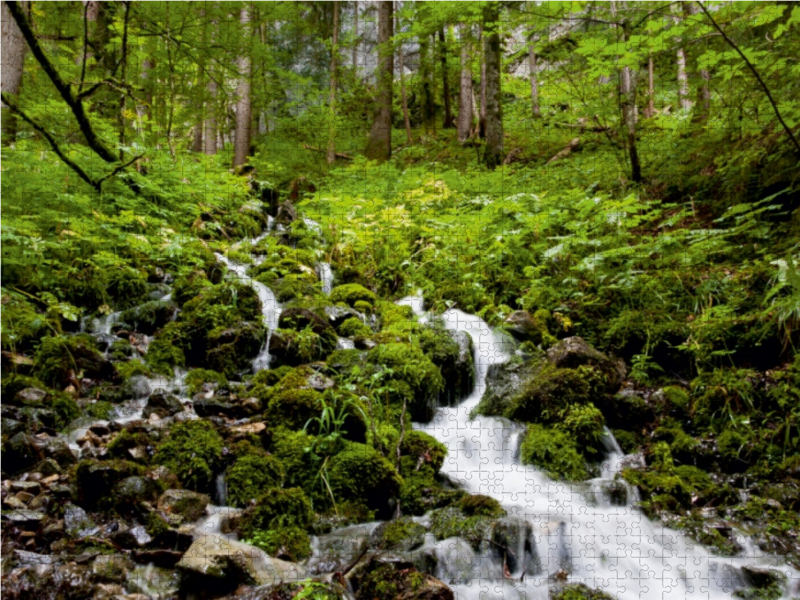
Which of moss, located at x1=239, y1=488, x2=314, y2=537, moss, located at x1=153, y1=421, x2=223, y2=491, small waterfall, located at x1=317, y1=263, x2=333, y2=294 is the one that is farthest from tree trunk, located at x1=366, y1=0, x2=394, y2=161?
moss, located at x1=239, y1=488, x2=314, y2=537

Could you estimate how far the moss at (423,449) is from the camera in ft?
12.1

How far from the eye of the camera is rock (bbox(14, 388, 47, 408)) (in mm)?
3645

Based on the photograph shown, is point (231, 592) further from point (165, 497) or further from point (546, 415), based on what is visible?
point (546, 415)

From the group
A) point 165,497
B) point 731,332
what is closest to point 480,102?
point 731,332

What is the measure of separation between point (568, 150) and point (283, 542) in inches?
419

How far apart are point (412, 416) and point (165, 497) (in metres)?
2.18

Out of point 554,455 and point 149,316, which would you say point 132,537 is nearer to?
point 554,455

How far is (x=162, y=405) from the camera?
3980 millimetres

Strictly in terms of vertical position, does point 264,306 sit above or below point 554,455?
above

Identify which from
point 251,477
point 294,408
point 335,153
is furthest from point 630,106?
point 335,153

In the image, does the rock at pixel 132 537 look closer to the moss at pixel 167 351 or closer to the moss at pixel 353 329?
the moss at pixel 167 351

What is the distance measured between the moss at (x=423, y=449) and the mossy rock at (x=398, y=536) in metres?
0.60

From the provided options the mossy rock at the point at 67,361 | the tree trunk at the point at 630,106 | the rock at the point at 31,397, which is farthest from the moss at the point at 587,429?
the tree trunk at the point at 630,106

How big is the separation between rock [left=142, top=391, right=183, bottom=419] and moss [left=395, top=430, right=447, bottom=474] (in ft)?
6.18
